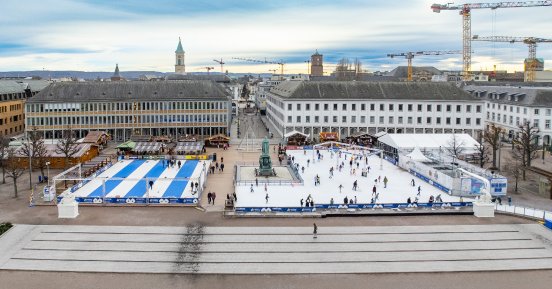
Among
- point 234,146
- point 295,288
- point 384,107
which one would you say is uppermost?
point 384,107

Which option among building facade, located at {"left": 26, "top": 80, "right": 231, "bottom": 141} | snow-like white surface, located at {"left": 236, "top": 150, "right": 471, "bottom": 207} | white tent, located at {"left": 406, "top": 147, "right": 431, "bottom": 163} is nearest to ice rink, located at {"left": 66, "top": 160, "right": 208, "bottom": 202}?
snow-like white surface, located at {"left": 236, "top": 150, "right": 471, "bottom": 207}

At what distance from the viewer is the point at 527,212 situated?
38.1 meters

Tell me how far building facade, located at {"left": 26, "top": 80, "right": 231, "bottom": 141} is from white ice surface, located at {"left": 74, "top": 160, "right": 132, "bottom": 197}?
21566 mm

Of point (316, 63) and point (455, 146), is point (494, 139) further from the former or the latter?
point (316, 63)

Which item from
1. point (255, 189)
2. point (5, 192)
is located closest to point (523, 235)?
point (255, 189)

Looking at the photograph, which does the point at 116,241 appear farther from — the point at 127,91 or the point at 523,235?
the point at 127,91

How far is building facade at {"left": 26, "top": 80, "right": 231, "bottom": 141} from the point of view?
262 ft

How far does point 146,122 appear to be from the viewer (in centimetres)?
8256

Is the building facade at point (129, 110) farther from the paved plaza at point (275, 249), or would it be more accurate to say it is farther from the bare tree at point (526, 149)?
the paved plaza at point (275, 249)

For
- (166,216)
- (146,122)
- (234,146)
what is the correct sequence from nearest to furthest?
(166,216) → (234,146) → (146,122)

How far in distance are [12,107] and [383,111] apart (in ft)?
210

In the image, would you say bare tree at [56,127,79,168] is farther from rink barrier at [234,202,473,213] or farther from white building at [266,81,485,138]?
white building at [266,81,485,138]

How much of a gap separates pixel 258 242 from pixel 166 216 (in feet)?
28.0

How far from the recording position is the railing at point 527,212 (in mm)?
37406
